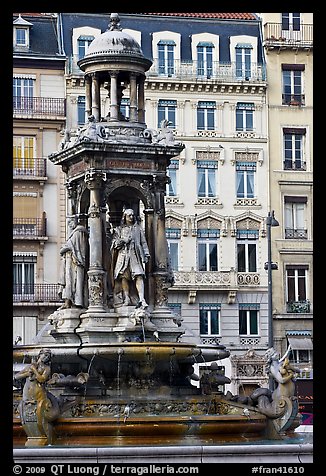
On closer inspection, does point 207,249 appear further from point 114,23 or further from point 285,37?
point 114,23

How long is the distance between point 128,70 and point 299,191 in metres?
42.2

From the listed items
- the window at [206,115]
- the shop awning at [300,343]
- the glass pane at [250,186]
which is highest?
the window at [206,115]

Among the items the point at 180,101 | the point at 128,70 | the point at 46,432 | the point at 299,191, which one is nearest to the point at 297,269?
the point at 299,191

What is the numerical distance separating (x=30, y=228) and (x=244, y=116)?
12996 mm

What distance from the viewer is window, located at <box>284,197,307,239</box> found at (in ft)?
253

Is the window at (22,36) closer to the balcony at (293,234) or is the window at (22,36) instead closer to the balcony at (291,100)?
the balcony at (291,100)

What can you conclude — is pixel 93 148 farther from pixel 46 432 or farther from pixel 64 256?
pixel 46 432

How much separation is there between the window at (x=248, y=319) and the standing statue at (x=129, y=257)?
41105 millimetres

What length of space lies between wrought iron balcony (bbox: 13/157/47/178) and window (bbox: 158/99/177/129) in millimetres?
6560

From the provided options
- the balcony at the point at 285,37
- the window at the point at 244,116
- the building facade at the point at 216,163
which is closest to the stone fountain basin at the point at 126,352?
the building facade at the point at 216,163

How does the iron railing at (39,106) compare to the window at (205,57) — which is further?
the window at (205,57)

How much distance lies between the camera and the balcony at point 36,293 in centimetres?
7181

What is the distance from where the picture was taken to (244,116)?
78.1 metres

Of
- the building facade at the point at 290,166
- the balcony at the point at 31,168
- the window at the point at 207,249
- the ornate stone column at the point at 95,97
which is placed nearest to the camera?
the ornate stone column at the point at 95,97
